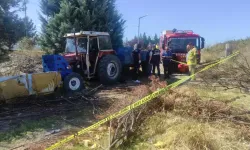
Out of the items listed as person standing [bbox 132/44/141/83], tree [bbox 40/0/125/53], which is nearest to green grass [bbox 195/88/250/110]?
→ person standing [bbox 132/44/141/83]

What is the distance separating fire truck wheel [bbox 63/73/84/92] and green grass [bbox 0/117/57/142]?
7.74 ft

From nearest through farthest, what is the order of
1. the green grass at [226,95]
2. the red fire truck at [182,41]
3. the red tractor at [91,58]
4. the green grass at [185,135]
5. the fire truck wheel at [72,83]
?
the green grass at [185,135], the green grass at [226,95], the fire truck wheel at [72,83], the red tractor at [91,58], the red fire truck at [182,41]

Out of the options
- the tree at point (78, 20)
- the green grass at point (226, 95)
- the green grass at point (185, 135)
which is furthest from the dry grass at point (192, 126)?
the tree at point (78, 20)

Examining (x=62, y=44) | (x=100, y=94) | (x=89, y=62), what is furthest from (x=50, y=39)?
(x=100, y=94)

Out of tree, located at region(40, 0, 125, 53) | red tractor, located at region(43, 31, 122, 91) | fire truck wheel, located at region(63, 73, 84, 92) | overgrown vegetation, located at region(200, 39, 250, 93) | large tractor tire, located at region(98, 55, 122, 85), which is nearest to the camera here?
overgrown vegetation, located at region(200, 39, 250, 93)

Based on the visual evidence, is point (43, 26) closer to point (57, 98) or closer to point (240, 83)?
point (57, 98)

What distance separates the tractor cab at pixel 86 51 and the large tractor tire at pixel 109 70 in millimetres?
197

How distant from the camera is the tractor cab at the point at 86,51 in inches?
363

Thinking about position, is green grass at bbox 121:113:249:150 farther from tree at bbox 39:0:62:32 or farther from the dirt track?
tree at bbox 39:0:62:32

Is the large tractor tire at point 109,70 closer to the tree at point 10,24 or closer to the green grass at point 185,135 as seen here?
the tree at point 10,24

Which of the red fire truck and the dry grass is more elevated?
the red fire truck

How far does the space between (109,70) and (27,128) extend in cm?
509

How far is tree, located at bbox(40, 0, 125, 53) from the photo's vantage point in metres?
12.9

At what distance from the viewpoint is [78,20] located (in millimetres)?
13016
